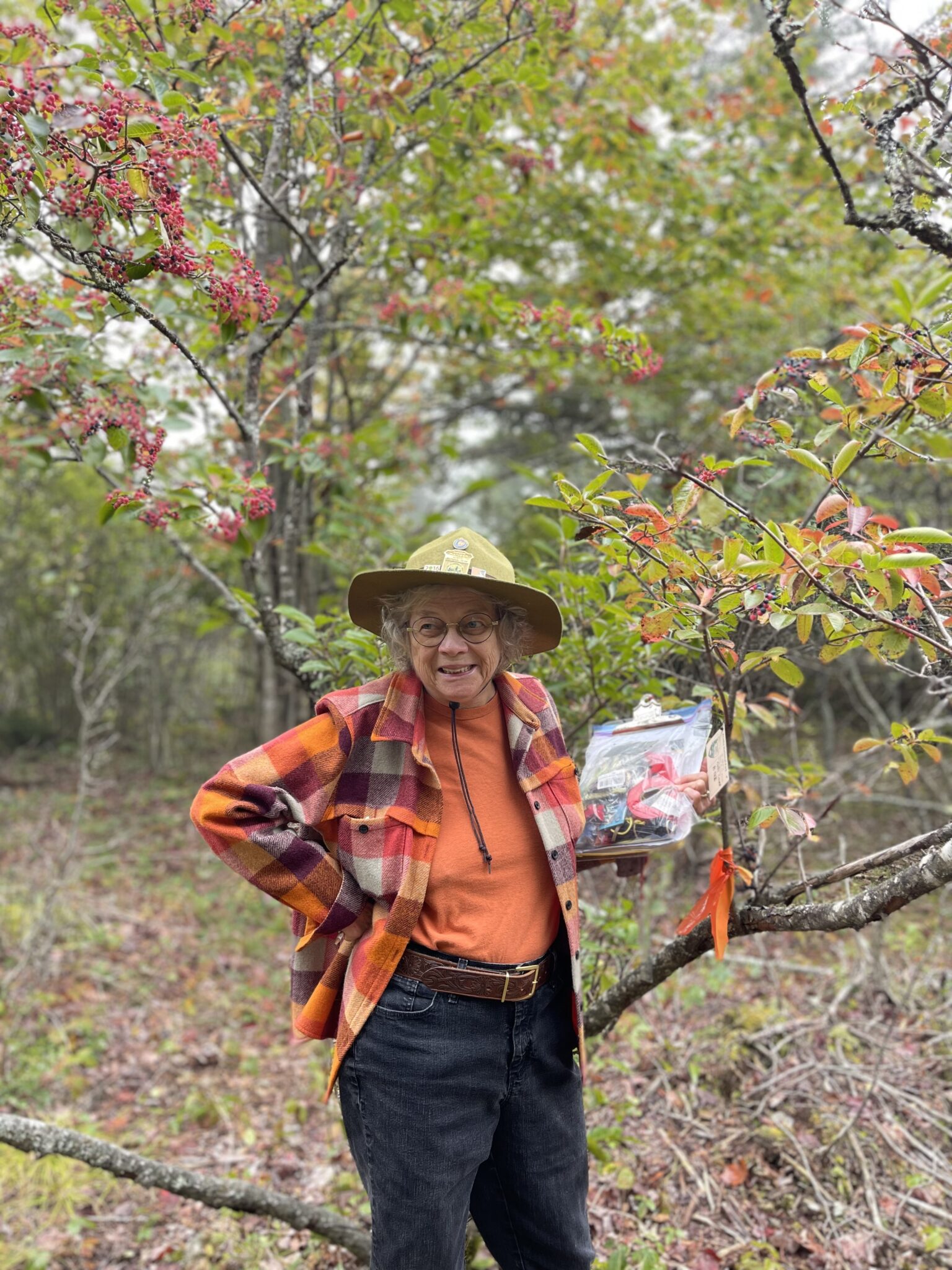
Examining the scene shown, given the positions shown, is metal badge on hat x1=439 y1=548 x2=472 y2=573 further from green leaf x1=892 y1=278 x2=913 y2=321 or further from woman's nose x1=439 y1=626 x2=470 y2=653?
green leaf x1=892 y1=278 x2=913 y2=321

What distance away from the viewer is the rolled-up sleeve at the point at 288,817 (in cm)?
163

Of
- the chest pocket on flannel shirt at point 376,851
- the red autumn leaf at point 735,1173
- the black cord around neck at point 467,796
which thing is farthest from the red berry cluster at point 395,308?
the red autumn leaf at point 735,1173

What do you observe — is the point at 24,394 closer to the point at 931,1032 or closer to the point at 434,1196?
the point at 434,1196

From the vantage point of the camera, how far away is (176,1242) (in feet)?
9.51

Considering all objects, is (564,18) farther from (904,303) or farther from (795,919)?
(795,919)

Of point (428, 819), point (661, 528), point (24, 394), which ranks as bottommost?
point (428, 819)

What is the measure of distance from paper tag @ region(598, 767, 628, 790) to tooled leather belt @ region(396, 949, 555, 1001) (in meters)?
0.46

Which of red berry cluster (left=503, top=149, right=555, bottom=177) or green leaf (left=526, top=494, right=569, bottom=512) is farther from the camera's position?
red berry cluster (left=503, top=149, right=555, bottom=177)

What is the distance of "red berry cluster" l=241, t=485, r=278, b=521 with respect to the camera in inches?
92.2

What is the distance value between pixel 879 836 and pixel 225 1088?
5000mm

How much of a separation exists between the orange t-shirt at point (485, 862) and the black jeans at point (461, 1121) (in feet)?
0.24

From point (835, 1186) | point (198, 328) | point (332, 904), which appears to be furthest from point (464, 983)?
point (198, 328)

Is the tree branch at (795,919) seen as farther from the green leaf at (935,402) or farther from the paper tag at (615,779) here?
the green leaf at (935,402)

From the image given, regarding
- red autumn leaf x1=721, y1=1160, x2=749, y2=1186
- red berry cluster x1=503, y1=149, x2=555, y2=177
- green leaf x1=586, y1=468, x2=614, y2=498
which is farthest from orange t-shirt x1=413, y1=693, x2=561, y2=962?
red berry cluster x1=503, y1=149, x2=555, y2=177
